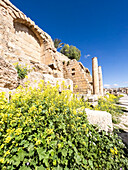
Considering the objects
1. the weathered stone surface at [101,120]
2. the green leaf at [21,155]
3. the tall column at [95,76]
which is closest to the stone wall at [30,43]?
the tall column at [95,76]

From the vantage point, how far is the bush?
0.92m

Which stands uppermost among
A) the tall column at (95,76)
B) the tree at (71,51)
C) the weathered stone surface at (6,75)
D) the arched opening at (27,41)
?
the tree at (71,51)

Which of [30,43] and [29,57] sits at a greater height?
[30,43]

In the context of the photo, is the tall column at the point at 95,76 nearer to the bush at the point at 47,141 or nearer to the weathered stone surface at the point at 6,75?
the bush at the point at 47,141

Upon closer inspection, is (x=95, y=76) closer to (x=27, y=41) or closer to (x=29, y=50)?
(x=29, y=50)

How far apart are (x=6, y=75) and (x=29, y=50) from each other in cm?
692

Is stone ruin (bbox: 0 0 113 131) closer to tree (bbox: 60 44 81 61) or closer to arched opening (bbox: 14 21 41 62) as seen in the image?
arched opening (bbox: 14 21 41 62)

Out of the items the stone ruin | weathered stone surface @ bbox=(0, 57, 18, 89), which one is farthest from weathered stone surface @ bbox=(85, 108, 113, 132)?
weathered stone surface @ bbox=(0, 57, 18, 89)

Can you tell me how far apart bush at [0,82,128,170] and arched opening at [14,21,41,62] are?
705cm

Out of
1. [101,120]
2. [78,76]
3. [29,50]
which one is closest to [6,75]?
[101,120]

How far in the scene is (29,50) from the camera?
8.26 meters

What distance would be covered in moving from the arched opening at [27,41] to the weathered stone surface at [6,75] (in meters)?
5.03

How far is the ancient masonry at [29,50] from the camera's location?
4.24 metres

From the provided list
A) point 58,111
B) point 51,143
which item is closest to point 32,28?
point 58,111
